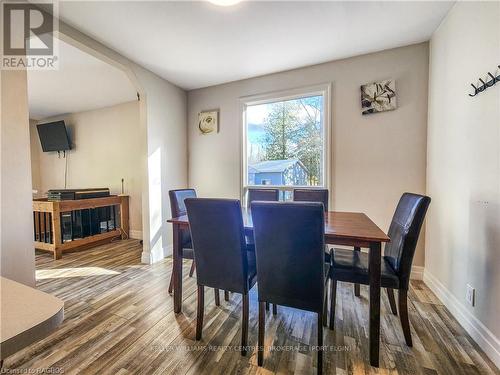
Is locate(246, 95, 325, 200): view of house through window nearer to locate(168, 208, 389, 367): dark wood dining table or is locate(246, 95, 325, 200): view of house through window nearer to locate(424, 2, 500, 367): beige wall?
locate(424, 2, 500, 367): beige wall

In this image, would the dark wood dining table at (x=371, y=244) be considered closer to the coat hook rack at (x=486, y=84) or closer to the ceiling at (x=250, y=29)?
the coat hook rack at (x=486, y=84)

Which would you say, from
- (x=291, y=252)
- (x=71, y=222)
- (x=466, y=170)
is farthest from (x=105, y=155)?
(x=466, y=170)

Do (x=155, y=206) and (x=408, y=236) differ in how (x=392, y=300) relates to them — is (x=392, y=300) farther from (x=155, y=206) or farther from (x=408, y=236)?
(x=155, y=206)

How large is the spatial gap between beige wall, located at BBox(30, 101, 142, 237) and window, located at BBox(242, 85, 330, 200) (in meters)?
2.20

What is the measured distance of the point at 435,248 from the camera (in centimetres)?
227

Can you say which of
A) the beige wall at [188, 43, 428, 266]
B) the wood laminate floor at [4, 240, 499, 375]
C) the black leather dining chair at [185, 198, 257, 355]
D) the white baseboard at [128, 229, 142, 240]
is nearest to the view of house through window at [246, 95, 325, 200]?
the beige wall at [188, 43, 428, 266]

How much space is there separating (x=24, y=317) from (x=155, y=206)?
277 centimetres

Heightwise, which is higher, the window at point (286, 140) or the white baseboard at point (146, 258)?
the window at point (286, 140)

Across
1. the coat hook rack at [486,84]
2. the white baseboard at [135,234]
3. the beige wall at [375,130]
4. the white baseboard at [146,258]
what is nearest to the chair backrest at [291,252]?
the coat hook rack at [486,84]

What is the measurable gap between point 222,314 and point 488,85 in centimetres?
250

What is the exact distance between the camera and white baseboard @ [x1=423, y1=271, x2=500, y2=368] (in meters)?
1.40

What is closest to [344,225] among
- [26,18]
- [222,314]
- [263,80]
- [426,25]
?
[222,314]

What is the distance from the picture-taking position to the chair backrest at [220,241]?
1.45 meters

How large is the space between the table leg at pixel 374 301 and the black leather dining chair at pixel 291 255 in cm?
32
